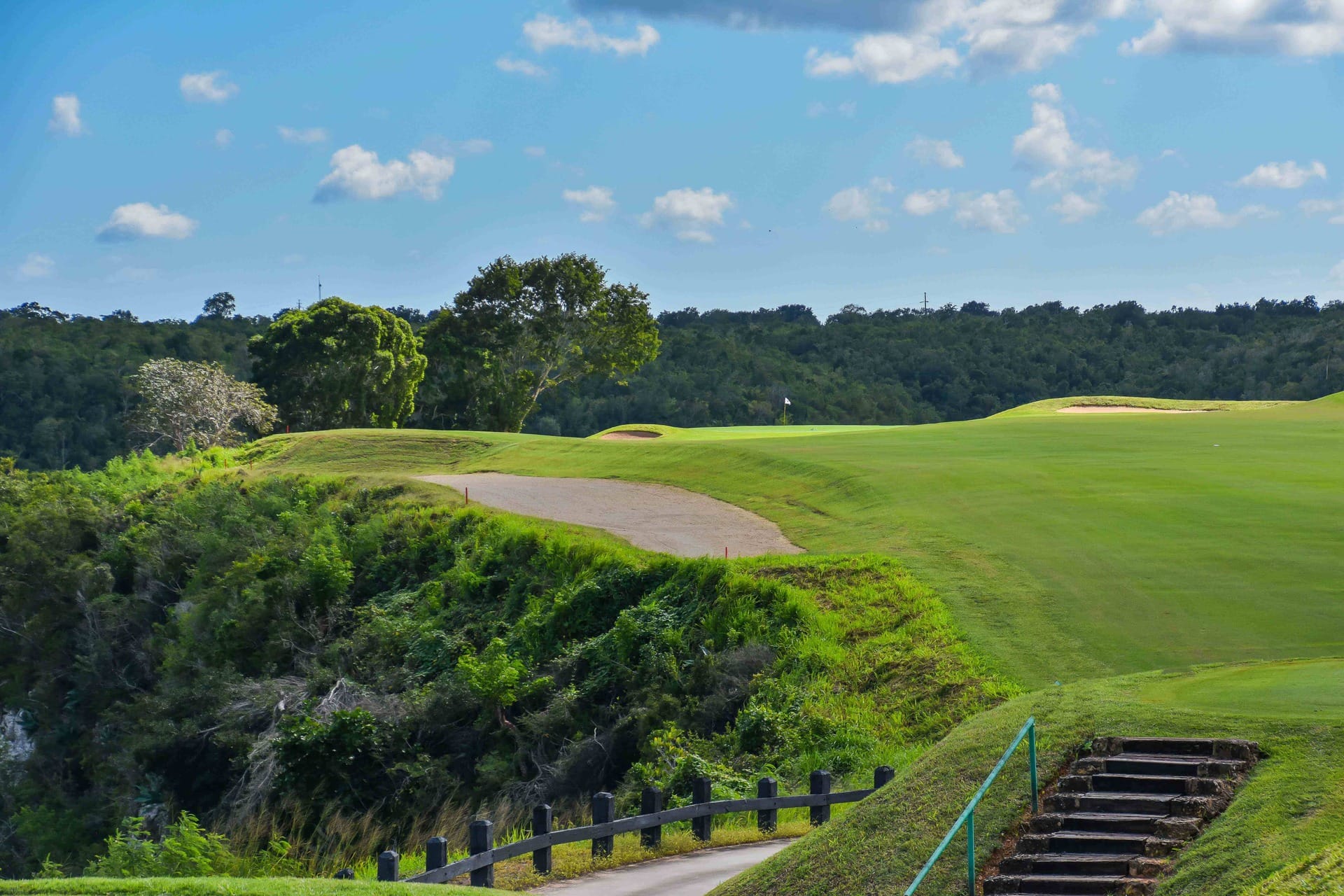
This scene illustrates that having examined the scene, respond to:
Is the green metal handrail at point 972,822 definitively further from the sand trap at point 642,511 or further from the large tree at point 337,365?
the large tree at point 337,365

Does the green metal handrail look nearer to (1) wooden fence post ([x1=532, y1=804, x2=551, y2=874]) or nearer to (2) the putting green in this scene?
(2) the putting green

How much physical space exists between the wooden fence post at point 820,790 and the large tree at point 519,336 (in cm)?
5294

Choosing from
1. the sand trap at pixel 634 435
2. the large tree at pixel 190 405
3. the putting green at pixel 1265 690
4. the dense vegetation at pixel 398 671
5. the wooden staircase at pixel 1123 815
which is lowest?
the dense vegetation at pixel 398 671

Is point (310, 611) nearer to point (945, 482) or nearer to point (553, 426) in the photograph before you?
point (945, 482)

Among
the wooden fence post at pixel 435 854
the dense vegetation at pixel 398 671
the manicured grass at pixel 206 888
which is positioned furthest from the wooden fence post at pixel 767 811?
the manicured grass at pixel 206 888

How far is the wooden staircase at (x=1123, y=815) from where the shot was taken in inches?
307

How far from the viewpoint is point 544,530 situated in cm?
2536

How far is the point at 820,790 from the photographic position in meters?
12.4

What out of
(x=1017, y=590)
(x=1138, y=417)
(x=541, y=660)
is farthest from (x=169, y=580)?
(x=1138, y=417)

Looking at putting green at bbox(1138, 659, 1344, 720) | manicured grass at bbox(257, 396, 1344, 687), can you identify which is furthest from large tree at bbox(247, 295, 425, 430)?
putting green at bbox(1138, 659, 1344, 720)

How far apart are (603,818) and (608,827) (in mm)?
123

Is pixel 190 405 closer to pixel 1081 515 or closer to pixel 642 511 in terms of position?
pixel 642 511

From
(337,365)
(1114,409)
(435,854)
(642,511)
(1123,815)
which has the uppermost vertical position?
(337,365)

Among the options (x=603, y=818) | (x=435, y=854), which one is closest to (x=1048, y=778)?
(x=603, y=818)
